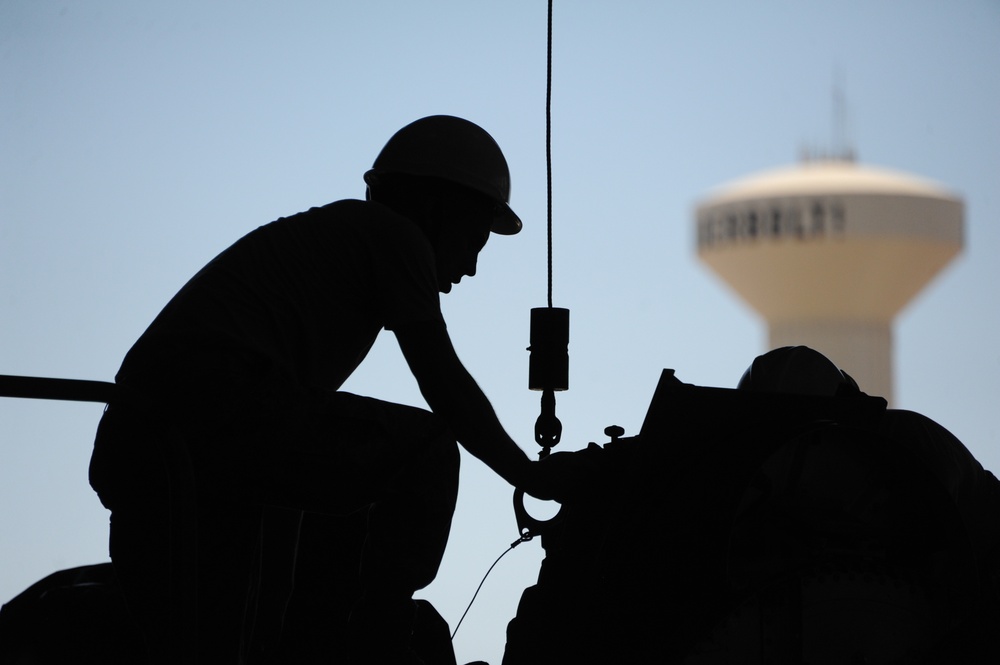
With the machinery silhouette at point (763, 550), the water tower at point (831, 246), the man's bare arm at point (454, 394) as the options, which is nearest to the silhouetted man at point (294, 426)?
the man's bare arm at point (454, 394)

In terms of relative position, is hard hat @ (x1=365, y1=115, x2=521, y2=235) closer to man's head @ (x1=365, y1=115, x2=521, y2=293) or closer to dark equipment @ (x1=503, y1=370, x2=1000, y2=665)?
man's head @ (x1=365, y1=115, x2=521, y2=293)

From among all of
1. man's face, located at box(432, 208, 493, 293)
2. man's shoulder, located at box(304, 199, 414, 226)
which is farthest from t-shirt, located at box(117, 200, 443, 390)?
man's face, located at box(432, 208, 493, 293)

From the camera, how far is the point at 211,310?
79.0 inches

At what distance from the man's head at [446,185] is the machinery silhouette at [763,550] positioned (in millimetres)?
A: 410

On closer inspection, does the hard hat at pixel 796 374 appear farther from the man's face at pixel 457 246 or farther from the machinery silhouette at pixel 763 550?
the man's face at pixel 457 246

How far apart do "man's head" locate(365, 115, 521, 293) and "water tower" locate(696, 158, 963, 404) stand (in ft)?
73.8

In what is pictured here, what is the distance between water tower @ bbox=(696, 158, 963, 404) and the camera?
2428cm

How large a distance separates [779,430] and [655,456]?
0.18 m

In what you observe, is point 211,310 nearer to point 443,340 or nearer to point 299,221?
point 299,221

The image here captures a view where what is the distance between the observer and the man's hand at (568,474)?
207 centimetres

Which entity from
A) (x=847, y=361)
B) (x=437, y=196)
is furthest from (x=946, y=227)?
(x=437, y=196)

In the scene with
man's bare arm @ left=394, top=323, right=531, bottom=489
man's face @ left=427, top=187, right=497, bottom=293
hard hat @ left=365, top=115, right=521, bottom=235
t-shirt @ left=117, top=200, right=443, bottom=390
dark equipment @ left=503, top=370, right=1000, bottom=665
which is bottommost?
dark equipment @ left=503, top=370, right=1000, bottom=665

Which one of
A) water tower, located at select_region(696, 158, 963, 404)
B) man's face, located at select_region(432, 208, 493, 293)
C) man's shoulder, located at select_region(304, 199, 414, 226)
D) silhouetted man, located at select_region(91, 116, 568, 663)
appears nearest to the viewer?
silhouetted man, located at select_region(91, 116, 568, 663)

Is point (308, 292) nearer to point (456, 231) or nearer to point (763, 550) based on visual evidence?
point (456, 231)
